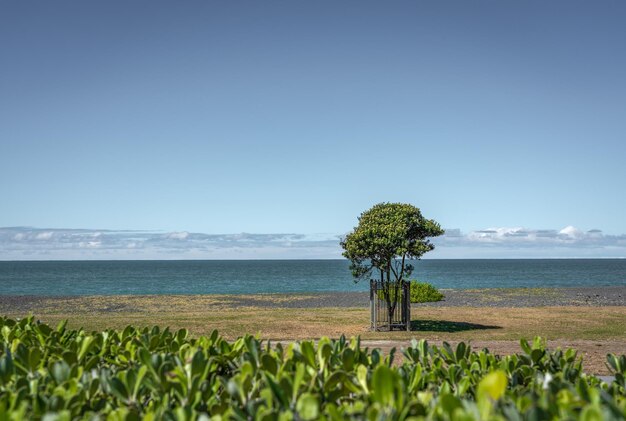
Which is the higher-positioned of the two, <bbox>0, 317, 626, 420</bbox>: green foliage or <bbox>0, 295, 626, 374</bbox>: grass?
<bbox>0, 317, 626, 420</bbox>: green foliage

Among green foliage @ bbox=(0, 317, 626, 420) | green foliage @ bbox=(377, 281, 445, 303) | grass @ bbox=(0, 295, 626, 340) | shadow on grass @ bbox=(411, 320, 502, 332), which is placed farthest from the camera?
green foliage @ bbox=(377, 281, 445, 303)

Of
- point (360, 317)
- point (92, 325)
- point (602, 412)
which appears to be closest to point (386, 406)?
point (602, 412)

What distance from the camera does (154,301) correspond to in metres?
44.4

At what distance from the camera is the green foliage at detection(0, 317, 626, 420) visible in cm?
273

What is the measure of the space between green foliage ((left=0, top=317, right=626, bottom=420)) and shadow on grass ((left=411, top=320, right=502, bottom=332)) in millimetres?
18552

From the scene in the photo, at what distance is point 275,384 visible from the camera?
3250 mm

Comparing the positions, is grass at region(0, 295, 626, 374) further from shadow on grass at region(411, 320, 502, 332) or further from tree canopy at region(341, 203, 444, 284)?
tree canopy at region(341, 203, 444, 284)

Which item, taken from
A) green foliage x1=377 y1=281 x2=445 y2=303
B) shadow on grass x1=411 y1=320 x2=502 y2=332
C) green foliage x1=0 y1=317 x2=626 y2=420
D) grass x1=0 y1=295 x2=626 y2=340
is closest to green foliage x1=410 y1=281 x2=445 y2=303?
green foliage x1=377 y1=281 x2=445 y2=303

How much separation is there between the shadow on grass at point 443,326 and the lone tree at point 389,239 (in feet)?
5.32

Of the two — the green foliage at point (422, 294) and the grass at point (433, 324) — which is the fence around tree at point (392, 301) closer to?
the grass at point (433, 324)

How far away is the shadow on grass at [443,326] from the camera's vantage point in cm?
2293

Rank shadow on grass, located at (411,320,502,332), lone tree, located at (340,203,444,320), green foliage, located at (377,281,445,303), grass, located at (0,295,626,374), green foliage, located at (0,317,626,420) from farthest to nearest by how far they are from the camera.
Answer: green foliage, located at (377,281,445,303) → shadow on grass, located at (411,320,502,332) → lone tree, located at (340,203,444,320) → grass, located at (0,295,626,374) → green foliage, located at (0,317,626,420)

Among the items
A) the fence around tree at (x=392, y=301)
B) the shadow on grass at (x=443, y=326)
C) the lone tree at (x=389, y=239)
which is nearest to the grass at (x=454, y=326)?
the shadow on grass at (x=443, y=326)

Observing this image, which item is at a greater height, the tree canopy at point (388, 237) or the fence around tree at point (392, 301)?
the tree canopy at point (388, 237)
